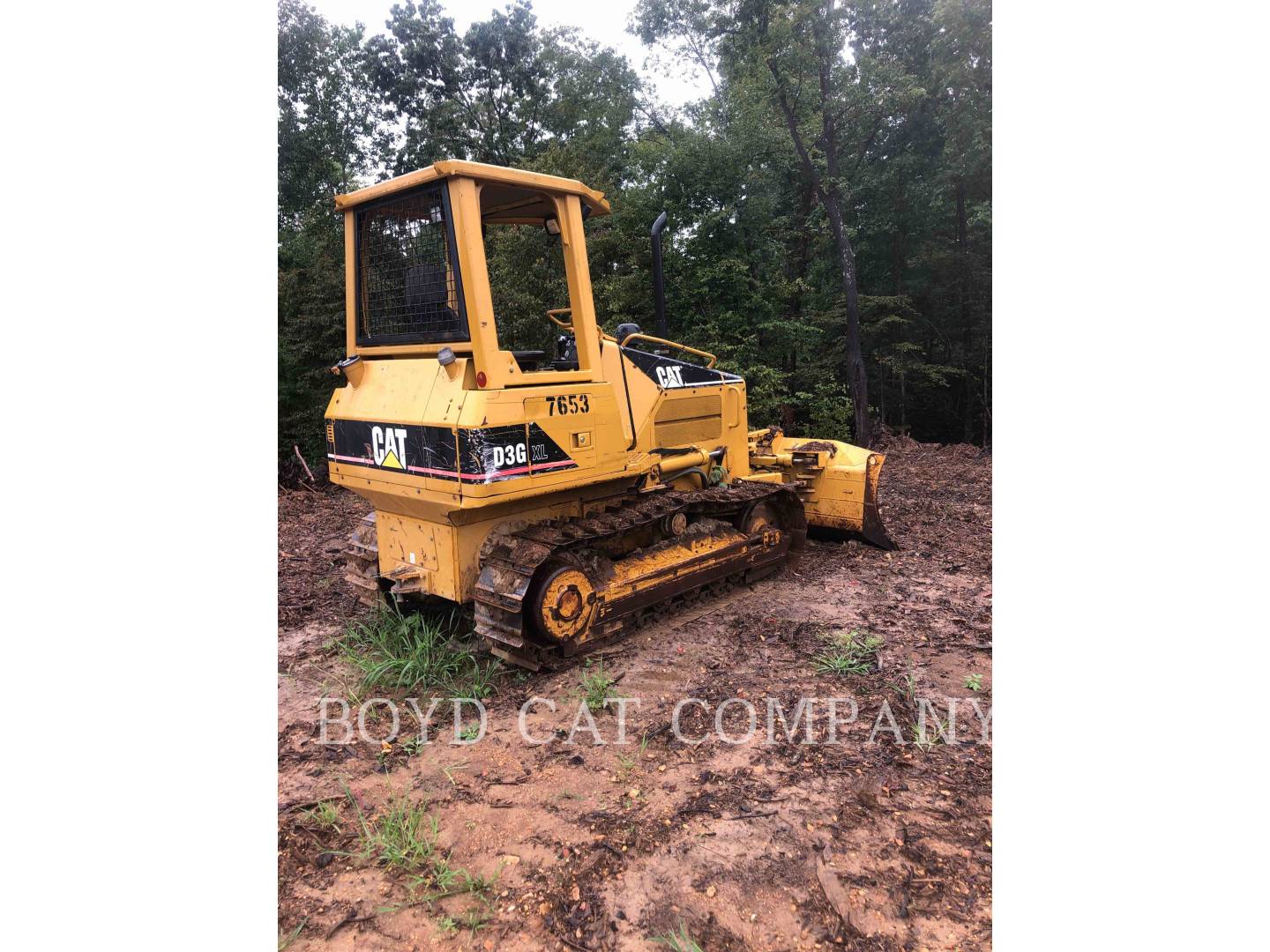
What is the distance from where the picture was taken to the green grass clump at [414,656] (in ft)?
14.5

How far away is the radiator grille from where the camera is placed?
4.21m

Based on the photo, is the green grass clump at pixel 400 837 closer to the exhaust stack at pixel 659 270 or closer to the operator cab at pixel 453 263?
the operator cab at pixel 453 263

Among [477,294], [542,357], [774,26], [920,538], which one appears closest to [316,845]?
[477,294]

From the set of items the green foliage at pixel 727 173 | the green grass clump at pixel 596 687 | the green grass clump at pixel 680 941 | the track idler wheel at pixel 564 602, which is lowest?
the green grass clump at pixel 680 941

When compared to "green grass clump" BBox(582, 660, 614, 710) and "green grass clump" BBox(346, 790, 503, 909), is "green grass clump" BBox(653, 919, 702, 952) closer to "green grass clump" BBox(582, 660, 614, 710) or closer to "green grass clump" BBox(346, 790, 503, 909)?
"green grass clump" BBox(346, 790, 503, 909)

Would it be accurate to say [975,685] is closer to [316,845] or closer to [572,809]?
[572,809]

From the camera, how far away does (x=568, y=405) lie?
14.8 ft

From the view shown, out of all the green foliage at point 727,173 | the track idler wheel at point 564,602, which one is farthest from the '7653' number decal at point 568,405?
the green foliage at point 727,173

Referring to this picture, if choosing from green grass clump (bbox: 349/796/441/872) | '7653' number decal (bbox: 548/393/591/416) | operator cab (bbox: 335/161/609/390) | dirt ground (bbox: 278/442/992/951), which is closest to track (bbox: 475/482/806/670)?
dirt ground (bbox: 278/442/992/951)

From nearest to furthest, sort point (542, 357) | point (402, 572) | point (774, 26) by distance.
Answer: point (402, 572) < point (542, 357) < point (774, 26)

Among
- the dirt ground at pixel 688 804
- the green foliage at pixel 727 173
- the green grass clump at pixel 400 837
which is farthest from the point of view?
the green foliage at pixel 727 173

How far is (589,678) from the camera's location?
4375 millimetres

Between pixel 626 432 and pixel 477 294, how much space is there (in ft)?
4.75

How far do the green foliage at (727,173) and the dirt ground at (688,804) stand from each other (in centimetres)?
852
